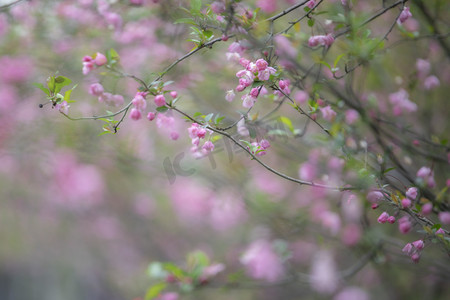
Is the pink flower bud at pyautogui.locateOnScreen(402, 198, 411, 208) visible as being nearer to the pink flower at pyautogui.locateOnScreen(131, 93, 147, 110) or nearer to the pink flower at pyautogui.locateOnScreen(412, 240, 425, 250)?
the pink flower at pyautogui.locateOnScreen(412, 240, 425, 250)

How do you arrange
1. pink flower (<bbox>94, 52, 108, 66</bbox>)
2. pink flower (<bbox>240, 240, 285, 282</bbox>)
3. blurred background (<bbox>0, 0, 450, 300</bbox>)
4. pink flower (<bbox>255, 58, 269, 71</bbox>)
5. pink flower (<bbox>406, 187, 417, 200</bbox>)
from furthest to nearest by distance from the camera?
pink flower (<bbox>240, 240, 285, 282</bbox>)
blurred background (<bbox>0, 0, 450, 300</bbox>)
pink flower (<bbox>94, 52, 108, 66</bbox>)
pink flower (<bbox>406, 187, 417, 200</bbox>)
pink flower (<bbox>255, 58, 269, 71</bbox>)

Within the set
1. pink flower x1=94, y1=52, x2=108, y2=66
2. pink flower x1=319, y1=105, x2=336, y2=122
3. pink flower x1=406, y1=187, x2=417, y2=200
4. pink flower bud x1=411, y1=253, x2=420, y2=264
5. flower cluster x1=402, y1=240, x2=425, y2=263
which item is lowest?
pink flower bud x1=411, y1=253, x2=420, y2=264

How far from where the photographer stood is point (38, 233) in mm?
6816

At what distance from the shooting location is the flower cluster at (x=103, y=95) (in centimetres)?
146

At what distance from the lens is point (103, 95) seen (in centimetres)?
149

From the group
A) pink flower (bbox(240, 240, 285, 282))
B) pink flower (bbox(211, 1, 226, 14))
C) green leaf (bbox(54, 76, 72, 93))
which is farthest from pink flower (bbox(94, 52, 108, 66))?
pink flower (bbox(240, 240, 285, 282))

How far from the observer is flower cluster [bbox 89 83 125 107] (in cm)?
146

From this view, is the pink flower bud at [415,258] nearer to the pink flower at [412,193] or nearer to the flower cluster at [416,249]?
the flower cluster at [416,249]

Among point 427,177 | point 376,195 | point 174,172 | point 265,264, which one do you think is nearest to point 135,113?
point 174,172

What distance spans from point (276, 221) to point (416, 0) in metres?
1.56

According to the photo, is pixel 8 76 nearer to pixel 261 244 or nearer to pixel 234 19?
pixel 261 244

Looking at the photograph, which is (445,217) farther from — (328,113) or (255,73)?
(255,73)

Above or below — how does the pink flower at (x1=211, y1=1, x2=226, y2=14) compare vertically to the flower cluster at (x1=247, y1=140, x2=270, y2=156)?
above

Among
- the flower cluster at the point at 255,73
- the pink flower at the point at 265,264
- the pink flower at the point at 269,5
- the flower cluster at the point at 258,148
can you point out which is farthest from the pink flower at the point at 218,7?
the pink flower at the point at 265,264
